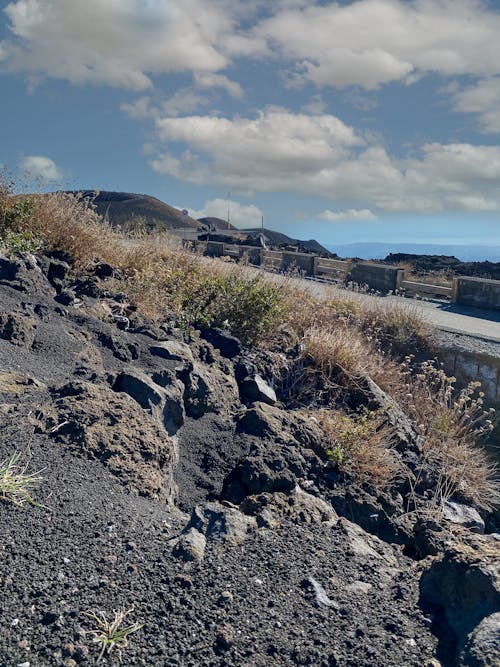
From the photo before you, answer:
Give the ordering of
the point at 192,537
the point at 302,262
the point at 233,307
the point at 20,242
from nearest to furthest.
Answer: the point at 192,537 < the point at 20,242 < the point at 233,307 < the point at 302,262

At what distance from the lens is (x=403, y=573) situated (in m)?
3.95

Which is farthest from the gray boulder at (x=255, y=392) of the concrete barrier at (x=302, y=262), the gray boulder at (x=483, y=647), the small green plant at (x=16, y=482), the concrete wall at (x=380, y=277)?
the concrete barrier at (x=302, y=262)

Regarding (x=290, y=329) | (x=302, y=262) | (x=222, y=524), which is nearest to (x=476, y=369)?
(x=290, y=329)

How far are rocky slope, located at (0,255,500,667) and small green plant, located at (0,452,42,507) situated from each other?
0.06m

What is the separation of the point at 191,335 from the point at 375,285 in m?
11.0

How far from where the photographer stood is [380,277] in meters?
17.4

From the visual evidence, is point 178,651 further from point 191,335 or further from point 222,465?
point 191,335

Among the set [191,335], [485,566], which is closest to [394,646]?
[485,566]

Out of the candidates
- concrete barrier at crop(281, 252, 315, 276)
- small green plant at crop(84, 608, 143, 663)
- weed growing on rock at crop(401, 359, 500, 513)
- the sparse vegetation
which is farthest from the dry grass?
concrete barrier at crop(281, 252, 315, 276)

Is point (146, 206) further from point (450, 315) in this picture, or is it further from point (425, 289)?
point (450, 315)

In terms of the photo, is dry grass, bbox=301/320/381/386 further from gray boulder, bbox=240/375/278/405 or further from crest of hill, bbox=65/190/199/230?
crest of hill, bbox=65/190/199/230

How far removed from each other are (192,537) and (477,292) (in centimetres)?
1323

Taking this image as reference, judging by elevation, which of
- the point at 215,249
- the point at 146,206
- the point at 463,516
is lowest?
the point at 463,516

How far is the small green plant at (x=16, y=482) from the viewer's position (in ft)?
11.4
